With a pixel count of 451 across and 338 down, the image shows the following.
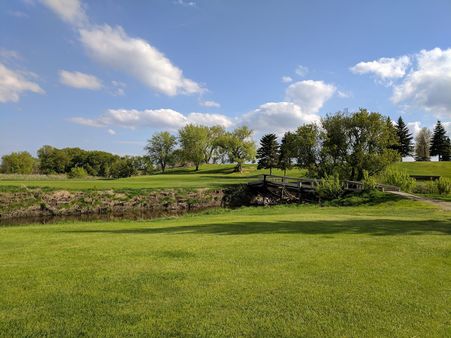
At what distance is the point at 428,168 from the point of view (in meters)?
60.2

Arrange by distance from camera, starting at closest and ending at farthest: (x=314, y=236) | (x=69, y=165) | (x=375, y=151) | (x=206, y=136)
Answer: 1. (x=314, y=236)
2. (x=375, y=151)
3. (x=206, y=136)
4. (x=69, y=165)

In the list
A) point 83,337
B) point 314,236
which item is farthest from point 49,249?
point 314,236

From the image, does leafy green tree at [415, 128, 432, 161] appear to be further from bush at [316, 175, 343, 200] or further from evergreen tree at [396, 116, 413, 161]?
bush at [316, 175, 343, 200]

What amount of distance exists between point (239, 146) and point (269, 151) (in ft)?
50.4

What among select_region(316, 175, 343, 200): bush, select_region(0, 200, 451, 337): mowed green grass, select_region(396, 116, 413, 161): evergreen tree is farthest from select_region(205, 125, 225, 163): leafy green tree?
select_region(0, 200, 451, 337): mowed green grass

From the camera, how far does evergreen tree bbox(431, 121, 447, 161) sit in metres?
78.6

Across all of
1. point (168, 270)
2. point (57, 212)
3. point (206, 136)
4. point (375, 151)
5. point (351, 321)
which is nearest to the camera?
point (351, 321)

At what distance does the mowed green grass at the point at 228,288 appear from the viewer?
4188 mm

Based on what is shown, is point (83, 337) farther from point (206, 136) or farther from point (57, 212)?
point (206, 136)

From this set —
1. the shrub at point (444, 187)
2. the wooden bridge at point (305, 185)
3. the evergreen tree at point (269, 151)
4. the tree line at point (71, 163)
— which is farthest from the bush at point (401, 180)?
the tree line at point (71, 163)

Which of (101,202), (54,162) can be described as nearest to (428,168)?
(101,202)

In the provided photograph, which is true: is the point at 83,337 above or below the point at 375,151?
below

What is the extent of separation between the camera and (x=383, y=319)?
173 inches

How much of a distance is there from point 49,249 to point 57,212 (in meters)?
22.3
